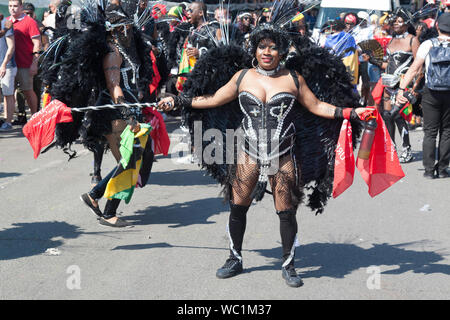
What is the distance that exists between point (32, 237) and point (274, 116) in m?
2.51

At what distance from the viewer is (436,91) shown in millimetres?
8312

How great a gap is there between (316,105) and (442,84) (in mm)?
3665

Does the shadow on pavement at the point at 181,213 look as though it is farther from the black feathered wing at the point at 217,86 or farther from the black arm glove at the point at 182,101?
the black arm glove at the point at 182,101

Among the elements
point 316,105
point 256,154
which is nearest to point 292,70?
point 316,105

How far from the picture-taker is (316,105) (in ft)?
16.4

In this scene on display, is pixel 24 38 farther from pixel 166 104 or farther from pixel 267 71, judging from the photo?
pixel 267 71

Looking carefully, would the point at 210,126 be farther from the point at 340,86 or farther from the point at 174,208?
the point at 174,208

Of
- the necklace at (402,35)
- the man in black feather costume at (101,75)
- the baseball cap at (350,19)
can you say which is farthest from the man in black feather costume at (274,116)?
the baseball cap at (350,19)

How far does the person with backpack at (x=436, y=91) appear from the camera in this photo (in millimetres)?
7938

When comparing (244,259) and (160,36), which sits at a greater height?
(160,36)

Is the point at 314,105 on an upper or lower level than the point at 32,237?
upper

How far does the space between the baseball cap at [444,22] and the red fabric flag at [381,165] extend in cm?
317

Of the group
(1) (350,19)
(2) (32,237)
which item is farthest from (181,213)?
(1) (350,19)

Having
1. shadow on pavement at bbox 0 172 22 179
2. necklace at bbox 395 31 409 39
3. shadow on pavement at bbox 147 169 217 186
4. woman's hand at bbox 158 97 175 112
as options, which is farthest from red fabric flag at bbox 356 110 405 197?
shadow on pavement at bbox 0 172 22 179
